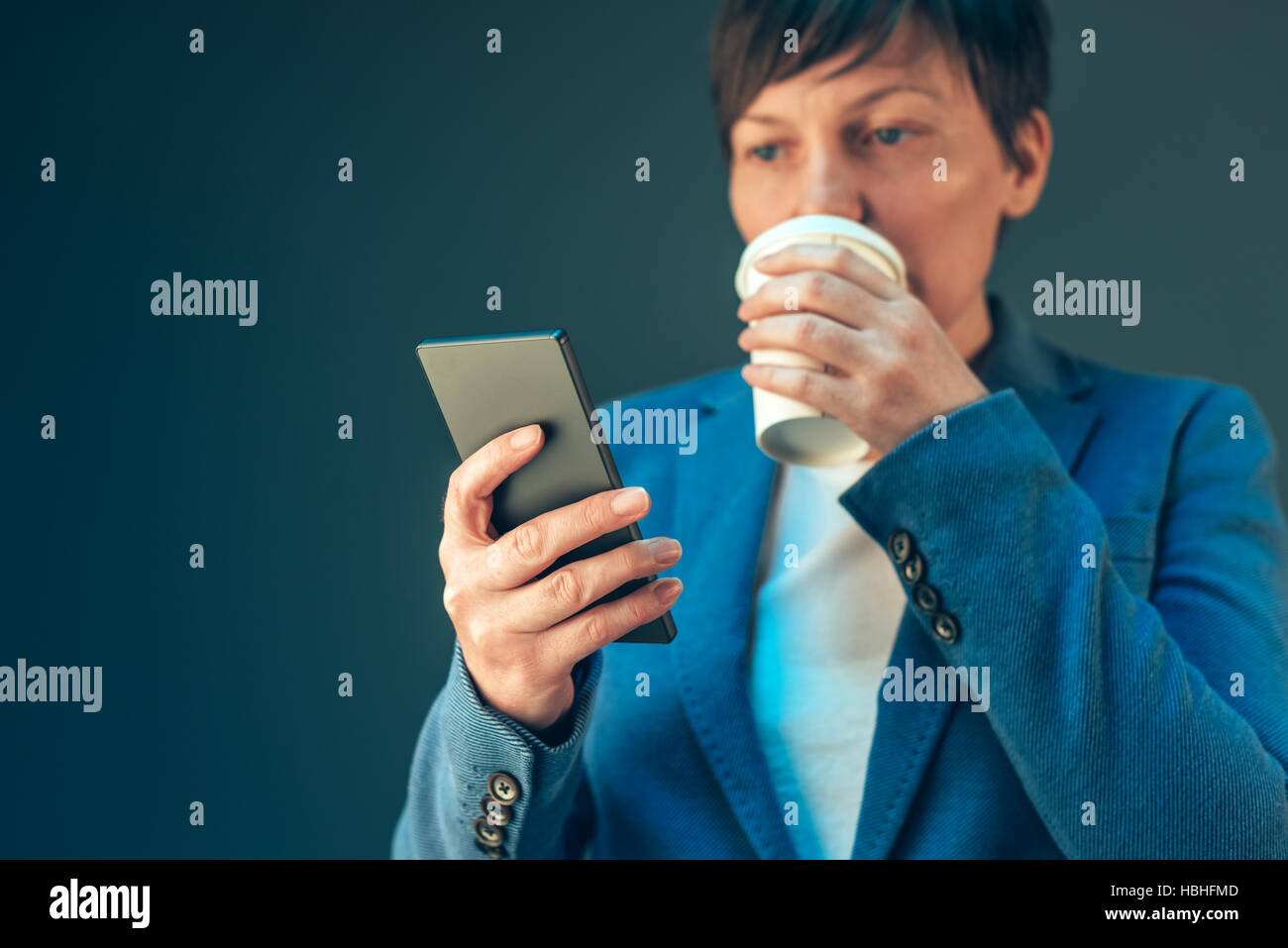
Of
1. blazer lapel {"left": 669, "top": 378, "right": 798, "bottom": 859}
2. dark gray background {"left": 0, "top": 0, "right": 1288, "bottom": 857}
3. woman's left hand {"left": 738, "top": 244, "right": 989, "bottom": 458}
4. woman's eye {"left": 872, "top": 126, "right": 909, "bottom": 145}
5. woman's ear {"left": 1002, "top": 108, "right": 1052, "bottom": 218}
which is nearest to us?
woman's left hand {"left": 738, "top": 244, "right": 989, "bottom": 458}

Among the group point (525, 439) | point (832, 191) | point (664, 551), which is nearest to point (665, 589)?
point (664, 551)

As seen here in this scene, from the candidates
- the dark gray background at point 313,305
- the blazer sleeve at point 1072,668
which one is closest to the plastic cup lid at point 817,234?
the blazer sleeve at point 1072,668

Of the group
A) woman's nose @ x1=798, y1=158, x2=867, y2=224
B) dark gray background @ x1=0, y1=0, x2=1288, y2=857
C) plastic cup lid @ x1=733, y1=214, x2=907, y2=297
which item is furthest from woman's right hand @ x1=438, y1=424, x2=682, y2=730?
dark gray background @ x1=0, y1=0, x2=1288, y2=857

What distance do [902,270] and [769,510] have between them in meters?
0.33

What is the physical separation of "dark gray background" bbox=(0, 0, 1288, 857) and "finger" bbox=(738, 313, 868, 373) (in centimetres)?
96

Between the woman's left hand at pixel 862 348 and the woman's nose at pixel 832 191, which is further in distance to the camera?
the woman's nose at pixel 832 191

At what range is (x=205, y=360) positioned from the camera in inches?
73.4

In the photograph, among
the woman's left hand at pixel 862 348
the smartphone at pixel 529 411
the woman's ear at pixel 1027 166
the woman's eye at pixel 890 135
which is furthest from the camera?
the woman's ear at pixel 1027 166

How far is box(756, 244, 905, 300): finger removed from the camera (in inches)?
38.1

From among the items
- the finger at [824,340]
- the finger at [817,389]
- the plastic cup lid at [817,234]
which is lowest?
the finger at [817,389]

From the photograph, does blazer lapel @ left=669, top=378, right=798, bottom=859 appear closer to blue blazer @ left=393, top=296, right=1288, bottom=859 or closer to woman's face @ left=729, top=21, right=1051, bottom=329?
blue blazer @ left=393, top=296, right=1288, bottom=859

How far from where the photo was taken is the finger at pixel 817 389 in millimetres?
957

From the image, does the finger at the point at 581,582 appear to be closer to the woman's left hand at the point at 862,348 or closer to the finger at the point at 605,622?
the finger at the point at 605,622
